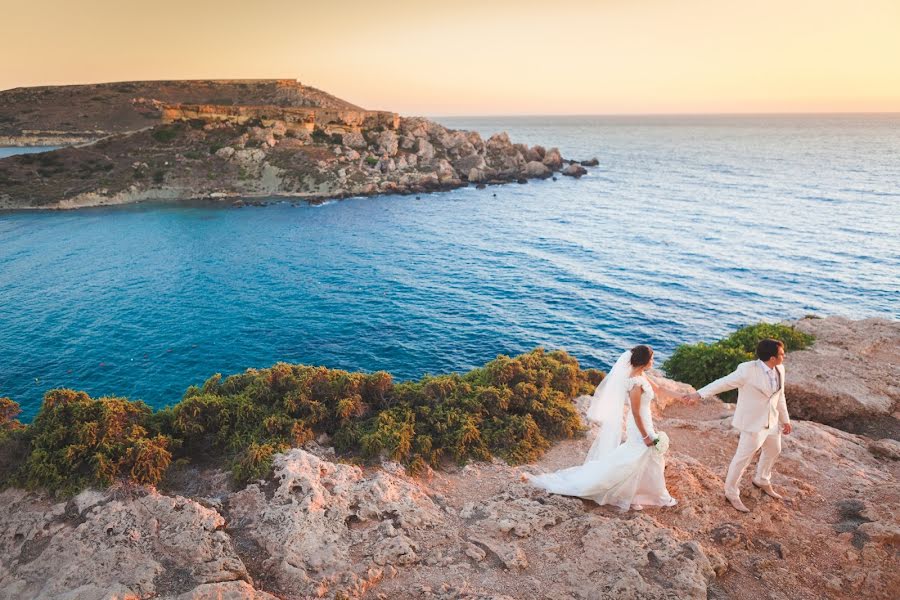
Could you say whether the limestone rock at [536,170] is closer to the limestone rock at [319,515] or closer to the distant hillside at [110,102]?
the distant hillside at [110,102]

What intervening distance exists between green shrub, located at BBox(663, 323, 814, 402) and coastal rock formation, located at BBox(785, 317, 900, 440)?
948 millimetres

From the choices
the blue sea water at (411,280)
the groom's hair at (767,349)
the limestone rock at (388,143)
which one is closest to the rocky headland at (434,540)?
the groom's hair at (767,349)

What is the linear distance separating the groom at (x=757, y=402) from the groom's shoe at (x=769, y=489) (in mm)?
761

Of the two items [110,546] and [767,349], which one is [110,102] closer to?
[110,546]

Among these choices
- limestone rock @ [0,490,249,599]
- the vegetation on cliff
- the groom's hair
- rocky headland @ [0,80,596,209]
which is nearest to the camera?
limestone rock @ [0,490,249,599]

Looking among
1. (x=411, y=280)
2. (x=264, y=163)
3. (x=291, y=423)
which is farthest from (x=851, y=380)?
(x=264, y=163)

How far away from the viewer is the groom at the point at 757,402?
340 inches

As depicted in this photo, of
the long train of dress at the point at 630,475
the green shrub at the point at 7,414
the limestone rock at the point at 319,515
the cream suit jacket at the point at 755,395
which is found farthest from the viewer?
the green shrub at the point at 7,414

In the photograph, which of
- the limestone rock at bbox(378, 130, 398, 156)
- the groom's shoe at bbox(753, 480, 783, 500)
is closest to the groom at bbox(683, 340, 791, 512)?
the groom's shoe at bbox(753, 480, 783, 500)

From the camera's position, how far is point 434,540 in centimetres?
879

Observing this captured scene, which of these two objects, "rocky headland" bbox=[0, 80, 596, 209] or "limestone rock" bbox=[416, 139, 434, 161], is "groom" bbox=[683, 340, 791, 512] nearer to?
"rocky headland" bbox=[0, 80, 596, 209]

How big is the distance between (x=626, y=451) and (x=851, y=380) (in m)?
13.0

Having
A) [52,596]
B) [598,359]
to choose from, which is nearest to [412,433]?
[52,596]

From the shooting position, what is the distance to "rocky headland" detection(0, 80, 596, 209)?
2985 inches
